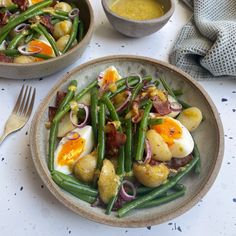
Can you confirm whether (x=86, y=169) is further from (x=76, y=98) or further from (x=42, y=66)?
(x=42, y=66)

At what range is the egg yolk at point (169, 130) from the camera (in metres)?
0.97

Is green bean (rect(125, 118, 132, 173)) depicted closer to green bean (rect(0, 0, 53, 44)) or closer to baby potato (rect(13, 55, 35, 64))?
baby potato (rect(13, 55, 35, 64))

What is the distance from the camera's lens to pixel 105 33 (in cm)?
143

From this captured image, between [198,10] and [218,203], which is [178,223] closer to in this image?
[218,203]

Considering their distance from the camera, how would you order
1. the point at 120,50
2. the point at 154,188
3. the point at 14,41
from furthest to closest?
1. the point at 120,50
2. the point at 14,41
3. the point at 154,188

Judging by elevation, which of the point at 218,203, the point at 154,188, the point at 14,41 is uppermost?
the point at 14,41

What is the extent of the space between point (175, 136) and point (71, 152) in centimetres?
28

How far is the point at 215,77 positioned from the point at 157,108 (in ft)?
1.23

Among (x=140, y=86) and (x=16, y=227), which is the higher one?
(x=140, y=86)

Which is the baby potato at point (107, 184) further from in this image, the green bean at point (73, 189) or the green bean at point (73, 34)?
the green bean at point (73, 34)

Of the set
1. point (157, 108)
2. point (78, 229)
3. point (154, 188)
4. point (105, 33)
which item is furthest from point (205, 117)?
point (105, 33)

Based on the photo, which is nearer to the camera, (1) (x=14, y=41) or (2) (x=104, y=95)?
(2) (x=104, y=95)

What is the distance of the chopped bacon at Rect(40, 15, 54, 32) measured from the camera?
1262mm

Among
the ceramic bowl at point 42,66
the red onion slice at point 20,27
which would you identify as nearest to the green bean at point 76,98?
the ceramic bowl at point 42,66
